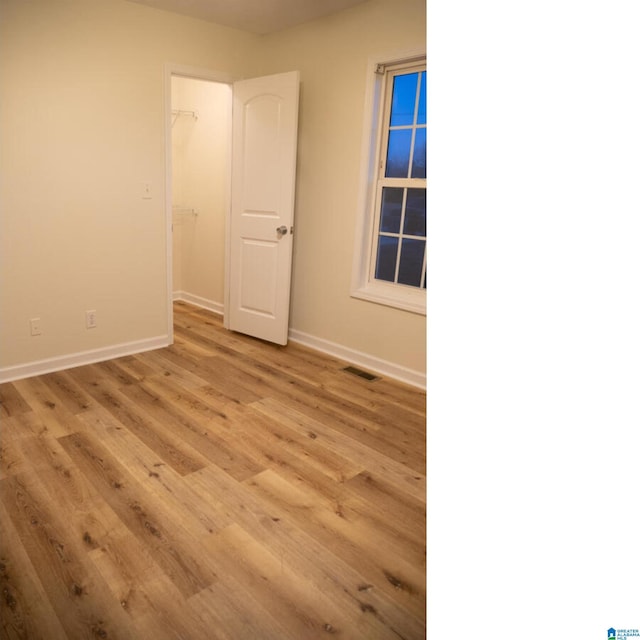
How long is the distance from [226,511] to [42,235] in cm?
228

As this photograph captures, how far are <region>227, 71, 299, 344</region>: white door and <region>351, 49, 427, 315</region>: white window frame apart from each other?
0.59 metres

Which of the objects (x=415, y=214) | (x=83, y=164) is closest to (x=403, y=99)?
(x=415, y=214)

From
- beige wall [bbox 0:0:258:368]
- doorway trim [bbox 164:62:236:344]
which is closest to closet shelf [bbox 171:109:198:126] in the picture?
doorway trim [bbox 164:62:236:344]

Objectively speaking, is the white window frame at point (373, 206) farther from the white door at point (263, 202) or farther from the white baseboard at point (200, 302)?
the white baseboard at point (200, 302)

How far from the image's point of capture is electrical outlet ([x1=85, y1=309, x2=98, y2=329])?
350cm

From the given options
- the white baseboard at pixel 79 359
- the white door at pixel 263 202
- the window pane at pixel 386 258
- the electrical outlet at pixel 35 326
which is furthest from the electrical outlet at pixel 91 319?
the window pane at pixel 386 258

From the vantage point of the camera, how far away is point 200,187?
511 centimetres

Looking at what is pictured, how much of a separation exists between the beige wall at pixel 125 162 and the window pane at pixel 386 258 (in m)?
0.25

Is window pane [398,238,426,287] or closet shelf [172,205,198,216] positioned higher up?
closet shelf [172,205,198,216]

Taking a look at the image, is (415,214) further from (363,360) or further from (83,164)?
(83,164)

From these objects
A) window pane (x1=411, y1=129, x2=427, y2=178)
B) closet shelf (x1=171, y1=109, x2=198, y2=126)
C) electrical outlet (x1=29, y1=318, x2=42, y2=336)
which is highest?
closet shelf (x1=171, y1=109, x2=198, y2=126)

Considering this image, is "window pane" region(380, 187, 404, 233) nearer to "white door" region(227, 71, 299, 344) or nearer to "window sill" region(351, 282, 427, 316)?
"window sill" region(351, 282, 427, 316)
